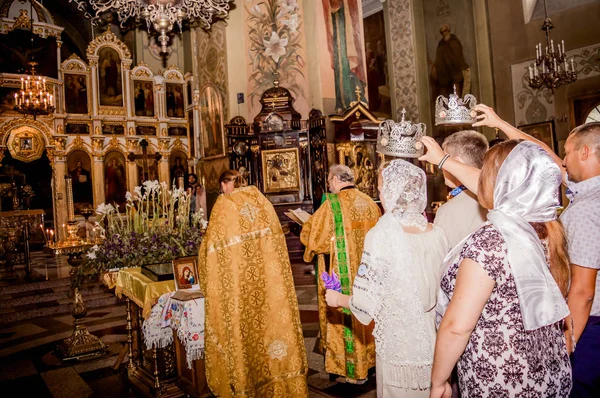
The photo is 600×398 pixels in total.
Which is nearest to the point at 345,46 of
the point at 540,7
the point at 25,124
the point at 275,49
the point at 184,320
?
the point at 275,49

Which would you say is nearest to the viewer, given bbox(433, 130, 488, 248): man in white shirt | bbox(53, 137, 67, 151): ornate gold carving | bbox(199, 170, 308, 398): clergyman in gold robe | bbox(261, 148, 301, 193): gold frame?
bbox(433, 130, 488, 248): man in white shirt

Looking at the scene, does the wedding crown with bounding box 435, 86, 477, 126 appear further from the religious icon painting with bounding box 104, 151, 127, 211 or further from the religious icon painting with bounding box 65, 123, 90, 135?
the religious icon painting with bounding box 65, 123, 90, 135

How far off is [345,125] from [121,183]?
10.9 m

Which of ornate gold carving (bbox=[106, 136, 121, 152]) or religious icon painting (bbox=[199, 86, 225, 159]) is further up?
ornate gold carving (bbox=[106, 136, 121, 152])

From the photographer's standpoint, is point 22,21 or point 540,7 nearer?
point 540,7

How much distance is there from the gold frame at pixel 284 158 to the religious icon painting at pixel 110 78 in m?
10.3

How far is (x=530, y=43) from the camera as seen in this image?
11383 millimetres

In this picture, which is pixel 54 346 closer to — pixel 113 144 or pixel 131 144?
pixel 113 144

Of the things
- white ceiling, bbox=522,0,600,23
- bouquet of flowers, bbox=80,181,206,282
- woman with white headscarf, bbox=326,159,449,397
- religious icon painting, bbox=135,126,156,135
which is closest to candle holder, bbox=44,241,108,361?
bouquet of flowers, bbox=80,181,206,282

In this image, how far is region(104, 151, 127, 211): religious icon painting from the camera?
17031mm


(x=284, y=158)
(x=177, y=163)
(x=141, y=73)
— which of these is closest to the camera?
(x=284, y=158)

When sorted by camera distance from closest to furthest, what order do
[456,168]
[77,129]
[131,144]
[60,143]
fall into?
[456,168], [60,143], [77,129], [131,144]

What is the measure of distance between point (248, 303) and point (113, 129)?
15.8 meters

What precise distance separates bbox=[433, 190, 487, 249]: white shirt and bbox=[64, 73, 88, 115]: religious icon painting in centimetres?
1704
